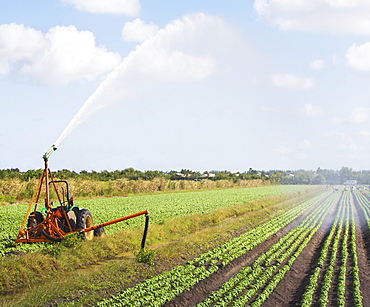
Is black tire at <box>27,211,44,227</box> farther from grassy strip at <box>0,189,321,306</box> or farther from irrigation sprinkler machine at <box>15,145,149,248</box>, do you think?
grassy strip at <box>0,189,321,306</box>

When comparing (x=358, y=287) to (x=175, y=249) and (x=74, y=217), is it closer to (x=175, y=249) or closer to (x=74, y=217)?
(x=175, y=249)

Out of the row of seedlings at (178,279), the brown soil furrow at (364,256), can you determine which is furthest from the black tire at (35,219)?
the brown soil furrow at (364,256)

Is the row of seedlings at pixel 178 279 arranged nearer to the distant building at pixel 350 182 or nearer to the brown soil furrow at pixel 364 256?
the brown soil furrow at pixel 364 256

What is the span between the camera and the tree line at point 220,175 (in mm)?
49056

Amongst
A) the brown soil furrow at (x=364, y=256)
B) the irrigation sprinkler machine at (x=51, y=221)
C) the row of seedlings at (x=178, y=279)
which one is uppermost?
the irrigation sprinkler machine at (x=51, y=221)

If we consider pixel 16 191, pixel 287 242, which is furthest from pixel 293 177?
pixel 287 242

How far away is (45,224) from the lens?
15.4 metres

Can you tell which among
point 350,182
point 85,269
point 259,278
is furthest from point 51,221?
point 350,182

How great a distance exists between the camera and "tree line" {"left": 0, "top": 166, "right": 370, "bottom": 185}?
49056mm

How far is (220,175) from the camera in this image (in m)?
104

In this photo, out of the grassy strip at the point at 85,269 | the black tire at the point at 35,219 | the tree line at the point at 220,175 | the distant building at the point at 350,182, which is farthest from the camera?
the distant building at the point at 350,182

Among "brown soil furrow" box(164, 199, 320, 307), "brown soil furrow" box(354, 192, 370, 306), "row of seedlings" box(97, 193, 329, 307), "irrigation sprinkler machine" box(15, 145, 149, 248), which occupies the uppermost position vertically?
"irrigation sprinkler machine" box(15, 145, 149, 248)

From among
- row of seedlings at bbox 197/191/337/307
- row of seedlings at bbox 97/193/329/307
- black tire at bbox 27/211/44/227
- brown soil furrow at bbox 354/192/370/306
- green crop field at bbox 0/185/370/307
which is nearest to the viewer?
row of seedlings at bbox 97/193/329/307

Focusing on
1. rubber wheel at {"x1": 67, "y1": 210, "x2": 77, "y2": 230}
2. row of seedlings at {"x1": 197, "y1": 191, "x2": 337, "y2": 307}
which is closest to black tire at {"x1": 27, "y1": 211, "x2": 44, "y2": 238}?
rubber wheel at {"x1": 67, "y1": 210, "x2": 77, "y2": 230}
